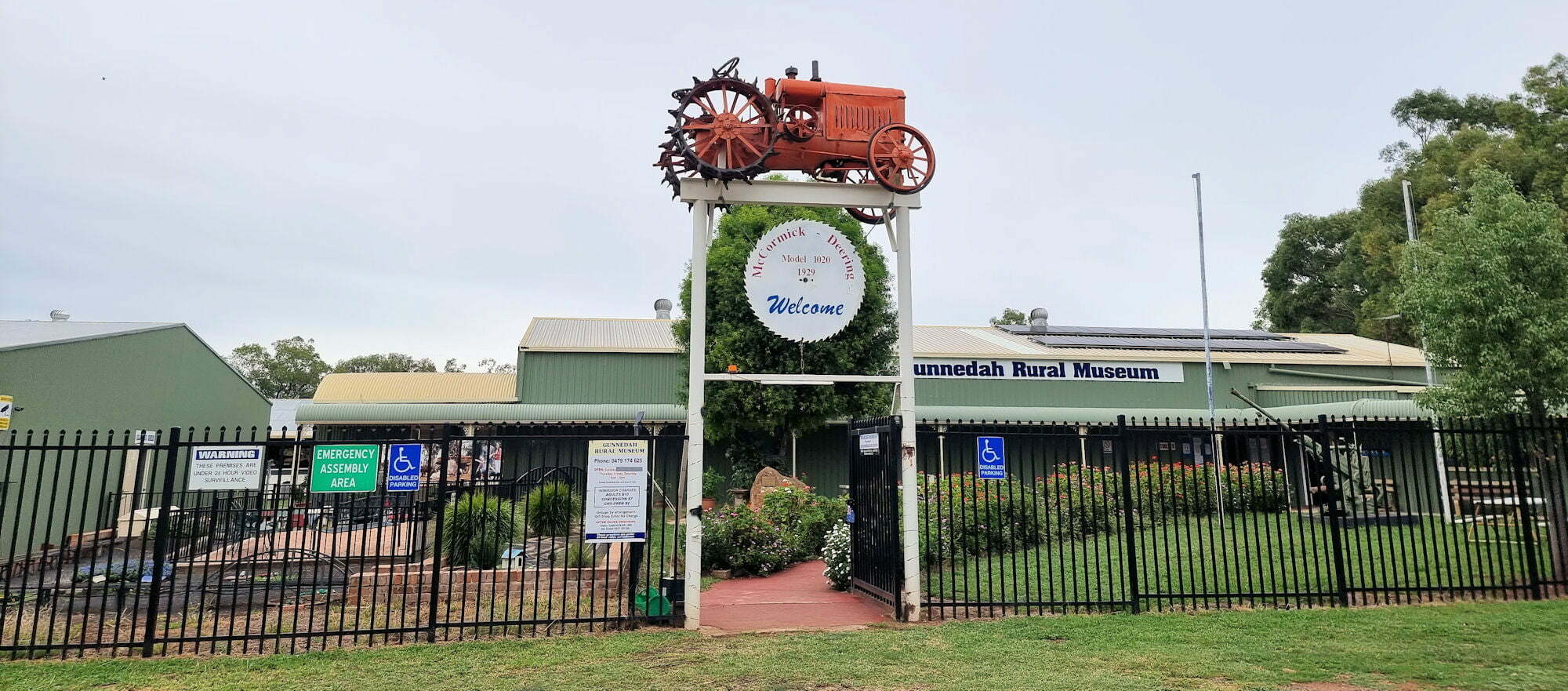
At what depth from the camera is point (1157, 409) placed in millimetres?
23406

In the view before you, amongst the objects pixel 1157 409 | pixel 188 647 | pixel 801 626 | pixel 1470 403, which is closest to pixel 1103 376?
pixel 1157 409

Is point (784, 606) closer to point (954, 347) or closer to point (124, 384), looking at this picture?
point (954, 347)

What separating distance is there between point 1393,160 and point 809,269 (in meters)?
36.8

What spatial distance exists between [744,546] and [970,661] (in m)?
5.56

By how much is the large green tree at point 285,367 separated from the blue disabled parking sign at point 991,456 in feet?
195

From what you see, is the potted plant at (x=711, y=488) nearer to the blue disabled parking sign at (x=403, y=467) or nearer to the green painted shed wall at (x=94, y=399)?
the green painted shed wall at (x=94, y=399)

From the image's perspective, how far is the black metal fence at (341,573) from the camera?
7.06 metres

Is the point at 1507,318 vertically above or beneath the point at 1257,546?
above

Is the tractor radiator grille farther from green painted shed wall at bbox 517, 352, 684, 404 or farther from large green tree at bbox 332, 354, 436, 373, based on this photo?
large green tree at bbox 332, 354, 436, 373

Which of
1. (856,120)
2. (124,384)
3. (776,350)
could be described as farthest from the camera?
(124,384)

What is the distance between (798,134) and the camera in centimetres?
851

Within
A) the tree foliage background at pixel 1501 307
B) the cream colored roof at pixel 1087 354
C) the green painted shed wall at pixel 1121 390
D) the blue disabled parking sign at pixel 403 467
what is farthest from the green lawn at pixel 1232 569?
the cream colored roof at pixel 1087 354

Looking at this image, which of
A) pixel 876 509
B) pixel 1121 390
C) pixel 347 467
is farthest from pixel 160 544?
pixel 1121 390

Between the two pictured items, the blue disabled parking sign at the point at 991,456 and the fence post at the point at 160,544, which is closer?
the fence post at the point at 160,544
